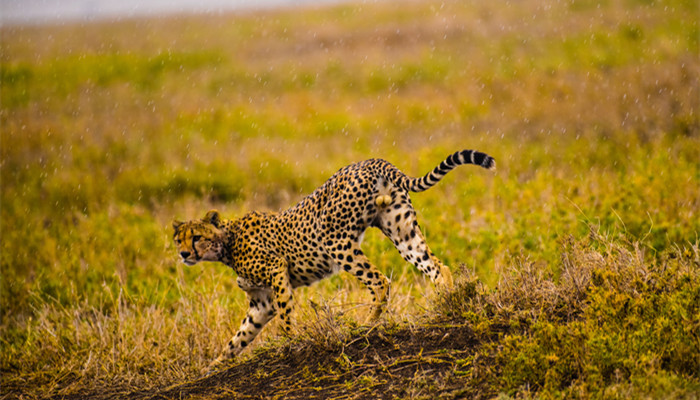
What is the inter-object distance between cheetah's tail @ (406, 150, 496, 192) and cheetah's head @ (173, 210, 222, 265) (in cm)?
148

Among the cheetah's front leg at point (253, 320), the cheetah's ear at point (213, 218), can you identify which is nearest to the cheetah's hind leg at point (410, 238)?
the cheetah's front leg at point (253, 320)

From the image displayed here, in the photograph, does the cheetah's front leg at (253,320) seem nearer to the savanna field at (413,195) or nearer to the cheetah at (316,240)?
the cheetah at (316,240)

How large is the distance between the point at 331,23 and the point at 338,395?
90.4 ft

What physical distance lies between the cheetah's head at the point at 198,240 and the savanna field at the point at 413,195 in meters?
0.82

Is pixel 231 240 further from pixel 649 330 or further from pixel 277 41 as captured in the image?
pixel 277 41

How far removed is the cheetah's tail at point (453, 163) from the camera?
4632 mm

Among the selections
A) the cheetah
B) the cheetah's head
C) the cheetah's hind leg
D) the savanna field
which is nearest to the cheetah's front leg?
the cheetah

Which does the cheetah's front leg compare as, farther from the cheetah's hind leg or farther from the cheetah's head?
the cheetah's hind leg

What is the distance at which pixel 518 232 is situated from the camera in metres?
8.13

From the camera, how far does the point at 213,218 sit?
5680mm

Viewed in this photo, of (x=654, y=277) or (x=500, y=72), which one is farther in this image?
(x=500, y=72)

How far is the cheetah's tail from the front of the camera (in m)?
4.63

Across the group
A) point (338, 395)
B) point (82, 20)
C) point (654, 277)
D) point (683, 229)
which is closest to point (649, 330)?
point (654, 277)

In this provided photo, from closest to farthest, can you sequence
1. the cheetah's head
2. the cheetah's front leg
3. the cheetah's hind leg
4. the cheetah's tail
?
the cheetah's tail
the cheetah's hind leg
the cheetah's head
the cheetah's front leg
